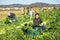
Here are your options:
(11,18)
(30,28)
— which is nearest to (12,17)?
(11,18)

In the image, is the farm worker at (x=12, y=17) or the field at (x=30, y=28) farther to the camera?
the farm worker at (x=12, y=17)

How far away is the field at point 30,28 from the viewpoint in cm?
266

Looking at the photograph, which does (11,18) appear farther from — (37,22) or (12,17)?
(37,22)

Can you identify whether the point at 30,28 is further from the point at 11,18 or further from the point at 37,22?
the point at 11,18

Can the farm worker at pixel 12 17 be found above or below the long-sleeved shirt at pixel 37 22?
above

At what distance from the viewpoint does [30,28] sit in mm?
2766

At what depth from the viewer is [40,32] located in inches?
108

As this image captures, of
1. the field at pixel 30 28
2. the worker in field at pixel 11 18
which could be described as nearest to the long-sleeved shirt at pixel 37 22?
the field at pixel 30 28

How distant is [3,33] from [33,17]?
527mm

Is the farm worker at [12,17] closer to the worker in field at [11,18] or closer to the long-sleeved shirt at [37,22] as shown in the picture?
the worker in field at [11,18]

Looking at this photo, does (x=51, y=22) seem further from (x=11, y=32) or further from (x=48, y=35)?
(x=11, y=32)

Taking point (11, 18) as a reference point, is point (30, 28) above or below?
below

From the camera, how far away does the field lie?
105 inches

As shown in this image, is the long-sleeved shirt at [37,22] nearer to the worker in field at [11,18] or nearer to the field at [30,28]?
the field at [30,28]
